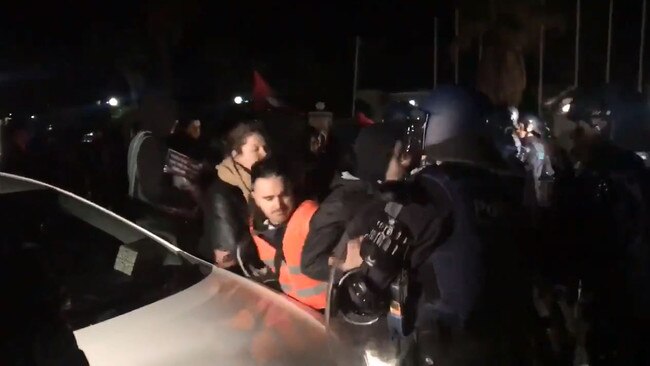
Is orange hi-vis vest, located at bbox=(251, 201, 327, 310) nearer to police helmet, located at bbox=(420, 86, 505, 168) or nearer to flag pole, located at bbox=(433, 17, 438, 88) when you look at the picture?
police helmet, located at bbox=(420, 86, 505, 168)

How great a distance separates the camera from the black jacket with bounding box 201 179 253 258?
4.41m

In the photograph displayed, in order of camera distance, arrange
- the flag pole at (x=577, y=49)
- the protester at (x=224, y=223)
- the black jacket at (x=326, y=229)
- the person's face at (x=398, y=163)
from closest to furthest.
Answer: the black jacket at (x=326, y=229) → the person's face at (x=398, y=163) → the protester at (x=224, y=223) → the flag pole at (x=577, y=49)

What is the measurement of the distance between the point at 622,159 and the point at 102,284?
259 cm

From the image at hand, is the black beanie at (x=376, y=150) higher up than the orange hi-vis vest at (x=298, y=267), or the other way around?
the black beanie at (x=376, y=150)

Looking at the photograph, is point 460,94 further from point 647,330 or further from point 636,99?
point 636,99

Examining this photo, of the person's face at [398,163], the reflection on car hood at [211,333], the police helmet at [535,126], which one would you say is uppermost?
the person's face at [398,163]

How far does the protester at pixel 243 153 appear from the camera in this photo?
15.6 feet

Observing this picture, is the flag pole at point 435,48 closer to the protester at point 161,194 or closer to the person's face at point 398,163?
the protester at point 161,194

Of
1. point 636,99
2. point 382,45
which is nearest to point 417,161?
point 636,99

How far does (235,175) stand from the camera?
16.2 ft

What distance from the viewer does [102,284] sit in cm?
338

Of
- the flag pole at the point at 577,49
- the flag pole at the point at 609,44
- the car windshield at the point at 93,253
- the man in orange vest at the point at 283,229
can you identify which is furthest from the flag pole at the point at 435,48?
the car windshield at the point at 93,253

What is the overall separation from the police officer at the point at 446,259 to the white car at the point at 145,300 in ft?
0.92

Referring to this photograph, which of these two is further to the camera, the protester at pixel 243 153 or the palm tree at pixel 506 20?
the palm tree at pixel 506 20
